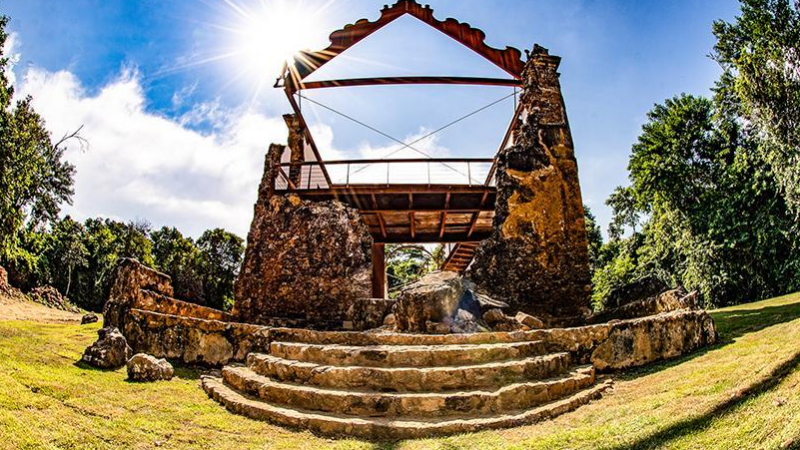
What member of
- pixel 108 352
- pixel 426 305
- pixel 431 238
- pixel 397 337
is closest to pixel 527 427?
pixel 397 337

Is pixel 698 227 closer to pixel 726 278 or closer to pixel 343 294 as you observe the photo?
pixel 726 278

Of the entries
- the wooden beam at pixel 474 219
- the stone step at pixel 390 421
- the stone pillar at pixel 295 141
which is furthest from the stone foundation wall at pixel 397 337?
the stone pillar at pixel 295 141

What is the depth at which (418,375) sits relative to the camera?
17.5 feet

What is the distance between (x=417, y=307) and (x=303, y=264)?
13.9ft

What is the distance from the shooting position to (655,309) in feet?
26.7

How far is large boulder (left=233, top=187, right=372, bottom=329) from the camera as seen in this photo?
36.3 ft

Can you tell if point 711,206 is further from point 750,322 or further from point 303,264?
point 303,264

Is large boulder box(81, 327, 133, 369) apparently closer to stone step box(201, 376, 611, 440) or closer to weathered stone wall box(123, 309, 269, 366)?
weathered stone wall box(123, 309, 269, 366)

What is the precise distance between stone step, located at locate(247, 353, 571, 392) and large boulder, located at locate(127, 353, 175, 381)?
1.59 meters

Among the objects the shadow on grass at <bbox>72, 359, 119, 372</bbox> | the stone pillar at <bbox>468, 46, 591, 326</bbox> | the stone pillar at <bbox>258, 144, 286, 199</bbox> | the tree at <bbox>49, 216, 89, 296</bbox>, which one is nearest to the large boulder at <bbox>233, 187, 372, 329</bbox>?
the stone pillar at <bbox>258, 144, 286, 199</bbox>

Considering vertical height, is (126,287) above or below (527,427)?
above

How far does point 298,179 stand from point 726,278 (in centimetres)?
1487

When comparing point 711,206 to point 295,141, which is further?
point 711,206

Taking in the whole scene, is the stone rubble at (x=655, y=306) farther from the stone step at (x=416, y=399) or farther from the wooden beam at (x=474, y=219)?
the wooden beam at (x=474, y=219)
